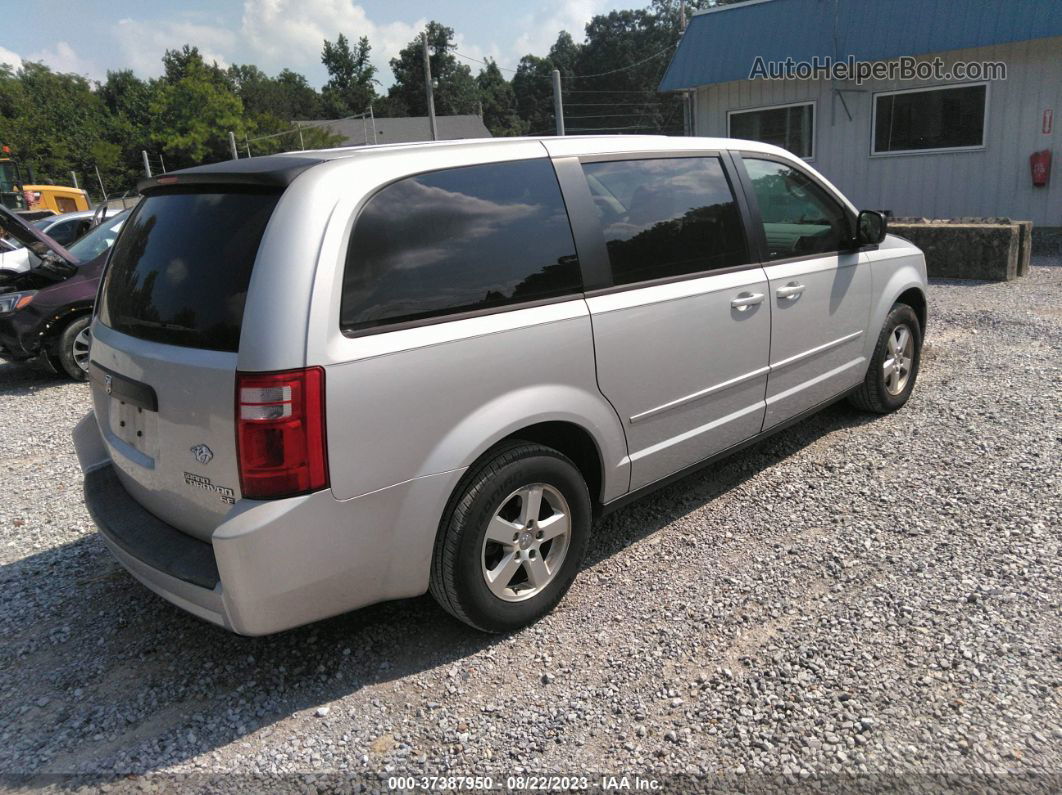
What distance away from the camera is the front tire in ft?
9.40

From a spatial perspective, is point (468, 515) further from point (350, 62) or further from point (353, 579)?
point (350, 62)

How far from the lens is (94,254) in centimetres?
833

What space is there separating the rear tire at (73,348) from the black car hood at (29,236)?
0.60 m

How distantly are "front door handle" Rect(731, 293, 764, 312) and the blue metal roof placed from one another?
11.0m

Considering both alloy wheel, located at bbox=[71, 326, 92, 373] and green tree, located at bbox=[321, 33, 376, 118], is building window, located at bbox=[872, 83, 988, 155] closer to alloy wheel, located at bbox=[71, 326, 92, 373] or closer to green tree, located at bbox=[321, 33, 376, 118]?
alloy wheel, located at bbox=[71, 326, 92, 373]

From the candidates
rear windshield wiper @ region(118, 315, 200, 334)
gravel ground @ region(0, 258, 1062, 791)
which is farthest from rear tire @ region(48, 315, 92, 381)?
rear windshield wiper @ region(118, 315, 200, 334)

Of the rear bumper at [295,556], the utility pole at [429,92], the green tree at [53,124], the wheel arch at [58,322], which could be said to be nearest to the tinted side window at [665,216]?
the rear bumper at [295,556]

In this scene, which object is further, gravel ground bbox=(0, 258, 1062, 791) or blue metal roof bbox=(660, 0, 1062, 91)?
blue metal roof bbox=(660, 0, 1062, 91)

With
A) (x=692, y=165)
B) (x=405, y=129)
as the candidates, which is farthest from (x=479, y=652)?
(x=405, y=129)

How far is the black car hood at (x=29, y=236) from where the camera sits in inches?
287

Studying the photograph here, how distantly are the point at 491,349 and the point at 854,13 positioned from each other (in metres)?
13.9

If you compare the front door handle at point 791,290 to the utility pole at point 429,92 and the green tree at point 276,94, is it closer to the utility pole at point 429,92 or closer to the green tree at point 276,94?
the utility pole at point 429,92

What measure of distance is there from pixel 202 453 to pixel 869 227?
3.96m

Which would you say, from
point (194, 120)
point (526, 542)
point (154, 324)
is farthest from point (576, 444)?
point (194, 120)
